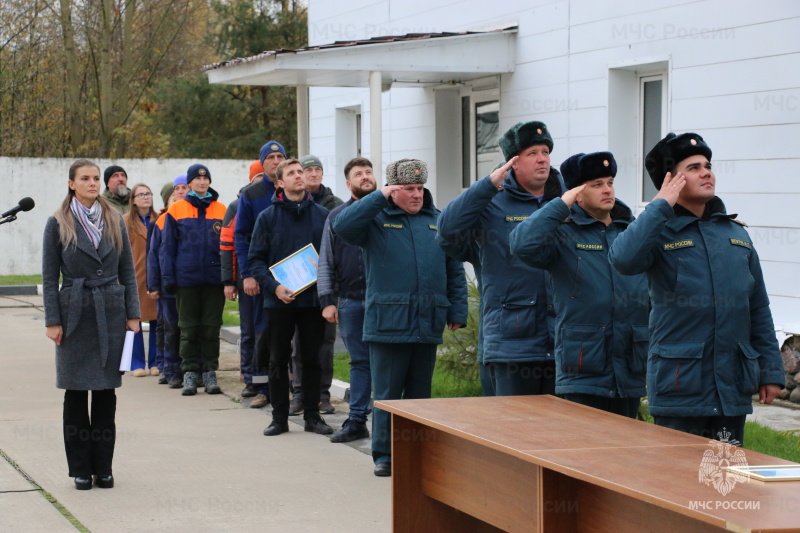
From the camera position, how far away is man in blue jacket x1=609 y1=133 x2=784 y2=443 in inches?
194

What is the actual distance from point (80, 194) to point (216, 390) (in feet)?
12.8

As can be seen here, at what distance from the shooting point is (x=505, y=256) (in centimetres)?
613

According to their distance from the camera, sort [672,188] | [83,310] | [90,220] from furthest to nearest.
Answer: [90,220]
[83,310]
[672,188]

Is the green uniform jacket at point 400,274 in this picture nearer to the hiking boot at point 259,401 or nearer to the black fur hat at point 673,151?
the black fur hat at point 673,151

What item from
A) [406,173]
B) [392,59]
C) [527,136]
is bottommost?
[406,173]

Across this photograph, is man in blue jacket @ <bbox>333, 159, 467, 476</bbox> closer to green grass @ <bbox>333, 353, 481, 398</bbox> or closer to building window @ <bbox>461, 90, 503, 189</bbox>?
green grass @ <bbox>333, 353, 481, 398</bbox>

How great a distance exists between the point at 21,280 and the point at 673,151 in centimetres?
1857

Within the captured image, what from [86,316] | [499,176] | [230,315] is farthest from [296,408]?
[230,315]

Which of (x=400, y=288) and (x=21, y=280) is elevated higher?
(x=400, y=288)

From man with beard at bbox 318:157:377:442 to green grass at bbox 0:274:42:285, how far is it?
14083 millimetres

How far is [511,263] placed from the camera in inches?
241

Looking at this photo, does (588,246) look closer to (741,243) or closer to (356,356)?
(741,243)

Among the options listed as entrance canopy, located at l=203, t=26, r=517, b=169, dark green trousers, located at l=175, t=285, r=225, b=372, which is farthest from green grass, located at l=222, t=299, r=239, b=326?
dark green trousers, located at l=175, t=285, r=225, b=372

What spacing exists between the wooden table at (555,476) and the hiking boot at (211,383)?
554 cm
